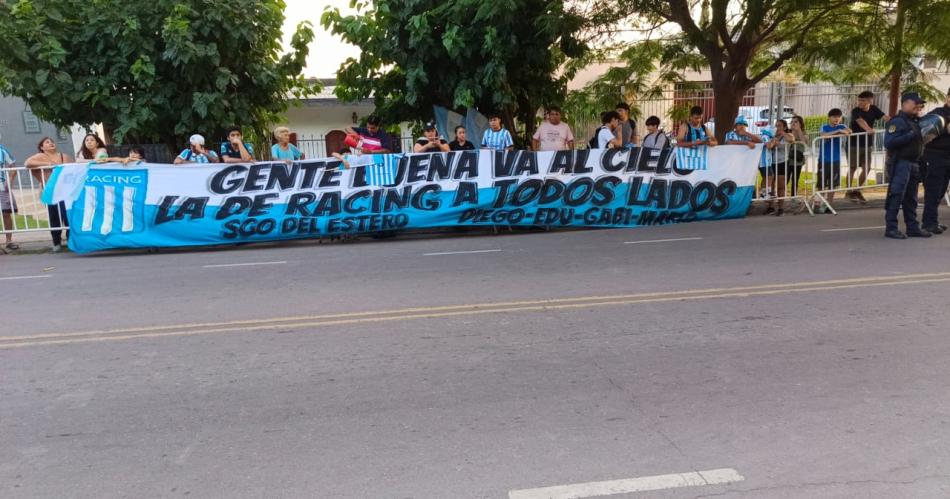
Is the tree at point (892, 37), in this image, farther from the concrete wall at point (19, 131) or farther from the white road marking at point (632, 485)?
the concrete wall at point (19, 131)

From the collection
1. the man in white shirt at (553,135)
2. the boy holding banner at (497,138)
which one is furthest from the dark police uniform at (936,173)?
the boy holding banner at (497,138)

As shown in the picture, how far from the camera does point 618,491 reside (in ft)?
10.3

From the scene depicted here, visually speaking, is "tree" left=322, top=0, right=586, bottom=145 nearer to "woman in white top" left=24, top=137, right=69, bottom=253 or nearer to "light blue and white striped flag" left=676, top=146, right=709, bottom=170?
"light blue and white striped flag" left=676, top=146, right=709, bottom=170

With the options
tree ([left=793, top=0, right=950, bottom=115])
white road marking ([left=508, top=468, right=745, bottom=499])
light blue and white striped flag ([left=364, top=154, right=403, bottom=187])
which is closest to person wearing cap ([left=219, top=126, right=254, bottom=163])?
light blue and white striped flag ([left=364, top=154, right=403, bottom=187])

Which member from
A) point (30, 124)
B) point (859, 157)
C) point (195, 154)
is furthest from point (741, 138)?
point (30, 124)

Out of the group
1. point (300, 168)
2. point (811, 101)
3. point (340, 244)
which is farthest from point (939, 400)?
point (811, 101)

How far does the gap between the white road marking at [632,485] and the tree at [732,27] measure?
10304mm

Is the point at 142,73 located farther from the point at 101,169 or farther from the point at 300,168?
the point at 300,168

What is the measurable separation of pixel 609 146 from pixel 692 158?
1.41 metres

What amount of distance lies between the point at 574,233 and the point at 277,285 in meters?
5.14

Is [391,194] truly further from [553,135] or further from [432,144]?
[553,135]

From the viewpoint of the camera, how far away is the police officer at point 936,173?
371 inches

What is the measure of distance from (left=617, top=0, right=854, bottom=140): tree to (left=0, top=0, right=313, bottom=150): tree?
7389 millimetres

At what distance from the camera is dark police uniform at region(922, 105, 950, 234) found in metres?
9.43
